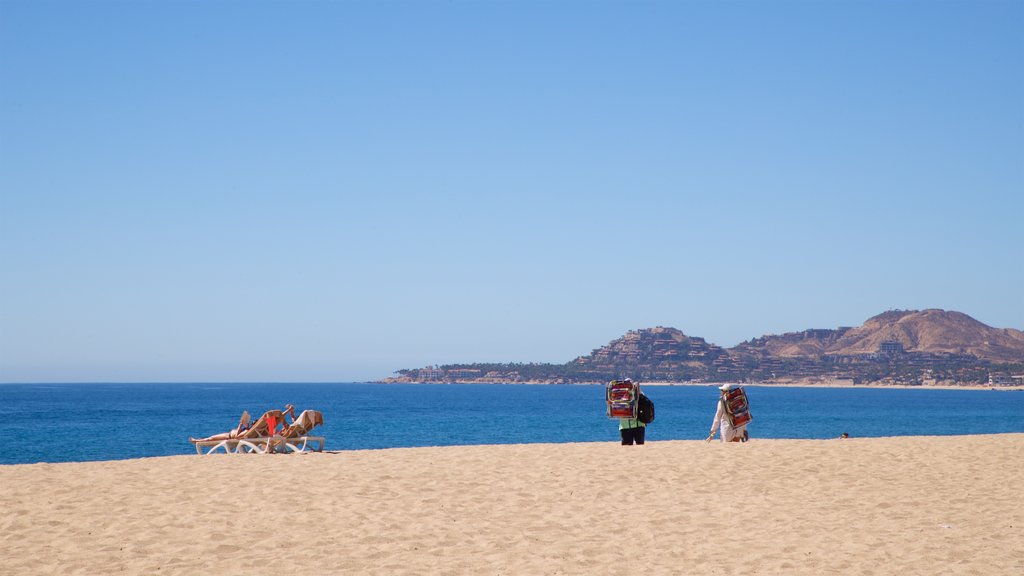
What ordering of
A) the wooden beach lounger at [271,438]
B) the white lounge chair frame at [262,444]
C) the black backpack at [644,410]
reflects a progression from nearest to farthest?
the white lounge chair frame at [262,444]
the wooden beach lounger at [271,438]
the black backpack at [644,410]

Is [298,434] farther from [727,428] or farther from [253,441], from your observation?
[727,428]

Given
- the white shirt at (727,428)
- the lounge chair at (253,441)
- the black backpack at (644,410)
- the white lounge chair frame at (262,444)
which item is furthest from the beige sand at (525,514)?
the black backpack at (644,410)

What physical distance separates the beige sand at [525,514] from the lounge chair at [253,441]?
328cm

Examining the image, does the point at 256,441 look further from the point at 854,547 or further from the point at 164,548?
the point at 854,547

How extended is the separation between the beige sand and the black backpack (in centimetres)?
349

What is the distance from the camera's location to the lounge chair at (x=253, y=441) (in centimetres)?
2080

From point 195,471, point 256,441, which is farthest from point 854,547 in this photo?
point 256,441

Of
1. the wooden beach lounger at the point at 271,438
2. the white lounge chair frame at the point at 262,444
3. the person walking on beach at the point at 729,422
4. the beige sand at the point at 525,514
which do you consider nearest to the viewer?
the beige sand at the point at 525,514

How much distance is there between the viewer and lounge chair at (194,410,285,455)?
2080 cm

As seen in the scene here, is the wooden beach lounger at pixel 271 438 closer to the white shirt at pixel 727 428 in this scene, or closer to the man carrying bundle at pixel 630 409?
the man carrying bundle at pixel 630 409

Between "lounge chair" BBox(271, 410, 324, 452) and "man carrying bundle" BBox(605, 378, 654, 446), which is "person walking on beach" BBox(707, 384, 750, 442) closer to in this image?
"man carrying bundle" BBox(605, 378, 654, 446)

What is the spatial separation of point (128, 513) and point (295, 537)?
2.45m

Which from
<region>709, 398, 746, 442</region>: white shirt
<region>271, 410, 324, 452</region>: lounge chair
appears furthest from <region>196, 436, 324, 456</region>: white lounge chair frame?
Answer: <region>709, 398, 746, 442</region>: white shirt

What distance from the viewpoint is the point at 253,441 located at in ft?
68.6
